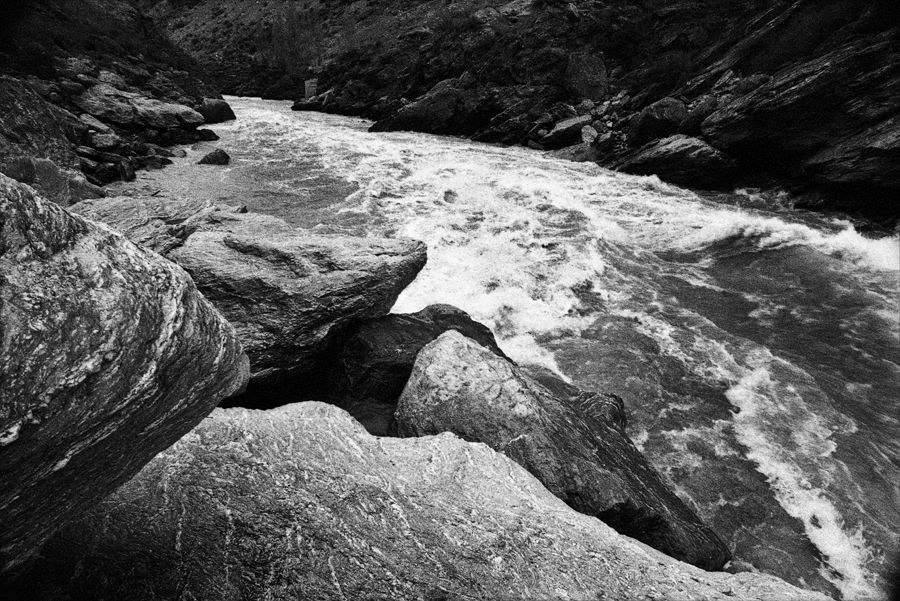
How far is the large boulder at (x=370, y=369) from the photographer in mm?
7195

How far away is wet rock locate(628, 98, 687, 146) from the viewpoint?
23891 millimetres

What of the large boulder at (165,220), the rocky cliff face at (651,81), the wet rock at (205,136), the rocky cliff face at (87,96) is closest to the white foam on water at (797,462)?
the large boulder at (165,220)

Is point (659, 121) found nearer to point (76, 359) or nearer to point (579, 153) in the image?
point (579, 153)

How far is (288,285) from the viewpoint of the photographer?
7469 mm

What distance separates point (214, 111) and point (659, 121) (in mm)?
29749

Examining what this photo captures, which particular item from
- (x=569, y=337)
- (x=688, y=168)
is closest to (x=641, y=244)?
(x=569, y=337)

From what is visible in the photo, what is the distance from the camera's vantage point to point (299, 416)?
5184mm

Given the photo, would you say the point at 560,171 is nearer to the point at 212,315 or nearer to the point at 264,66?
the point at 212,315

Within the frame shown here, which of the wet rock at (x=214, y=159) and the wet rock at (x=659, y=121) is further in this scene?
the wet rock at (x=659, y=121)

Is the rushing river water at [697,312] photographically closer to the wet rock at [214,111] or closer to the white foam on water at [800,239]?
the white foam on water at [800,239]

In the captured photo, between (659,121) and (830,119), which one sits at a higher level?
(830,119)

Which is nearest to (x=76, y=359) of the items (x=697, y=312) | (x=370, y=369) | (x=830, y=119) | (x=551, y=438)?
(x=551, y=438)

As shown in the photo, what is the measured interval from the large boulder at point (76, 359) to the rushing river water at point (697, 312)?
745cm

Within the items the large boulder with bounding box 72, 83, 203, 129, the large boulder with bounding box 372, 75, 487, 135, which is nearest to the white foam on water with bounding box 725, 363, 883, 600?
the large boulder with bounding box 372, 75, 487, 135
